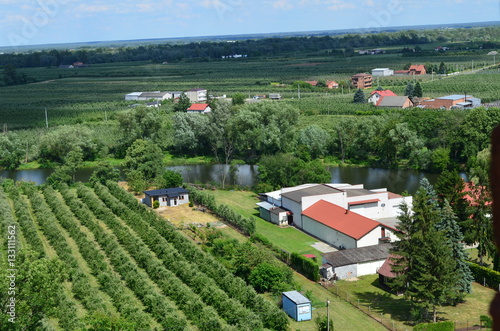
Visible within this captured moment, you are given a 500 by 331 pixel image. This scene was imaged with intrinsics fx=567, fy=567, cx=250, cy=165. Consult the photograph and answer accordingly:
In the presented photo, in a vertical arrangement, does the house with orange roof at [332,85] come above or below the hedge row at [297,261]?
above

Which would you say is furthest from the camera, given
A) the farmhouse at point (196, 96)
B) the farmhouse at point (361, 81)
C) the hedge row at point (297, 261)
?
the farmhouse at point (361, 81)

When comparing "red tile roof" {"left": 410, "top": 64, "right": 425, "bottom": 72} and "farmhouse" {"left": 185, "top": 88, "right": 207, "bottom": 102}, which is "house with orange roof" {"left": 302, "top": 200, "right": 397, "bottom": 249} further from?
"red tile roof" {"left": 410, "top": 64, "right": 425, "bottom": 72}

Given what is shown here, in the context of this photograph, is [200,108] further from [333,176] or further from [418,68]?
[418,68]

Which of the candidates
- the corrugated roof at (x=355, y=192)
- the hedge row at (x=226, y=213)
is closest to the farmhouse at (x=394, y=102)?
the corrugated roof at (x=355, y=192)

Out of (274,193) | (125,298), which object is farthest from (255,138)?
(125,298)

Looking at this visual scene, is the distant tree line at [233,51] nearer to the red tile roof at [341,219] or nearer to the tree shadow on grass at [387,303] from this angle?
the red tile roof at [341,219]

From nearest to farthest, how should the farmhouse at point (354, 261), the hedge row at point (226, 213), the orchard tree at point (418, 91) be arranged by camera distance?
the farmhouse at point (354, 261) → the hedge row at point (226, 213) → the orchard tree at point (418, 91)

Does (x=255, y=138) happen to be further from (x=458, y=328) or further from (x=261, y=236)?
(x=458, y=328)
